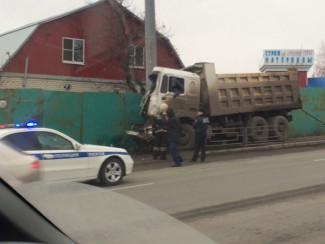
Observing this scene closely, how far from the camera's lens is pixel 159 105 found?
16.2 metres

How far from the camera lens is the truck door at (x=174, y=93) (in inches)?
650

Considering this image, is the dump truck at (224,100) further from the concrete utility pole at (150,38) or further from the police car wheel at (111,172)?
the police car wheel at (111,172)

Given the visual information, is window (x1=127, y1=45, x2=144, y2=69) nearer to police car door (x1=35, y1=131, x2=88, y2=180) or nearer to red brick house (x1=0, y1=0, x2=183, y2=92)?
red brick house (x1=0, y1=0, x2=183, y2=92)

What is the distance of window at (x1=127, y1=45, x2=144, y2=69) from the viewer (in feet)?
80.3

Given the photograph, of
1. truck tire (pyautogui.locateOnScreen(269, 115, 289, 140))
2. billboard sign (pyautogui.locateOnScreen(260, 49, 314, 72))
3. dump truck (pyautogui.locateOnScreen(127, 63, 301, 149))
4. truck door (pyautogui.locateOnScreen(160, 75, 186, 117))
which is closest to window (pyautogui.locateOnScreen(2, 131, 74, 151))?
dump truck (pyautogui.locateOnScreen(127, 63, 301, 149))

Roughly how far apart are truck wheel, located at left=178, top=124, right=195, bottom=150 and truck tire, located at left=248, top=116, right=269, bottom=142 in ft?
9.54

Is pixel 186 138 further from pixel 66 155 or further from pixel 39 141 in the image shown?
pixel 39 141

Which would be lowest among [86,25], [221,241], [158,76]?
[221,241]

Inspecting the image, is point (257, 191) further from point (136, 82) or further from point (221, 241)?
point (136, 82)

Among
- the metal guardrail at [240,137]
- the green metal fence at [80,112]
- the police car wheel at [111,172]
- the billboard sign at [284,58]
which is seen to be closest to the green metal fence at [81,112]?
the green metal fence at [80,112]

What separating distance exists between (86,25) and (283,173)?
58.9ft

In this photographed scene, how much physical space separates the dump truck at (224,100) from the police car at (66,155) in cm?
571

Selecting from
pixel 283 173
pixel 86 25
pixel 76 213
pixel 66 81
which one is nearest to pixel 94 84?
pixel 66 81

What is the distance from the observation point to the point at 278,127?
1991 centimetres
